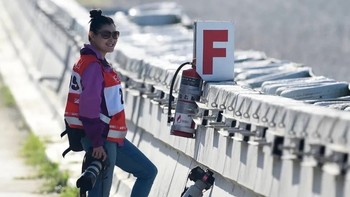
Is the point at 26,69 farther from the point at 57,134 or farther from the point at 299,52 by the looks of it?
the point at 57,134

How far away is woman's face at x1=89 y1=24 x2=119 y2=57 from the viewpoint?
10.3 meters

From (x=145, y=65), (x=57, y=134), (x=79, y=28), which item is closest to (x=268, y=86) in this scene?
(x=145, y=65)

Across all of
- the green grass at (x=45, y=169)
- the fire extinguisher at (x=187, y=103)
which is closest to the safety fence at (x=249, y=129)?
the fire extinguisher at (x=187, y=103)

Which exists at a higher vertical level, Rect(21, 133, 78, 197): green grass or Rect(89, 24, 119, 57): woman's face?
Rect(89, 24, 119, 57): woman's face

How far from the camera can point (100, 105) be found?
10172 millimetres

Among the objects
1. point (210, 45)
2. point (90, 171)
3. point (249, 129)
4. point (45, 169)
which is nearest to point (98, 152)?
point (90, 171)

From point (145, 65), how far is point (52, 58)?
31.3ft

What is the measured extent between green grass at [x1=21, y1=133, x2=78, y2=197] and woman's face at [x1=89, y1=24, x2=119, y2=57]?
3.74 m

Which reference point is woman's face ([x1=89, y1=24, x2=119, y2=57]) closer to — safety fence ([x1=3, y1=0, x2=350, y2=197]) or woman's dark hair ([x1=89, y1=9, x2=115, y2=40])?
woman's dark hair ([x1=89, y1=9, x2=115, y2=40])

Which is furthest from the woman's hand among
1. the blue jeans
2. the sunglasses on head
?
the sunglasses on head

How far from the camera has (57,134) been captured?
18531mm

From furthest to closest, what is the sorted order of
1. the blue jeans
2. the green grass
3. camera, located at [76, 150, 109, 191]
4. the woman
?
the green grass < the blue jeans < the woman < camera, located at [76, 150, 109, 191]

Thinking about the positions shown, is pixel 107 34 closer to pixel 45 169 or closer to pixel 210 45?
pixel 210 45

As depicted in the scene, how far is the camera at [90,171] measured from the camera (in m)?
9.95
